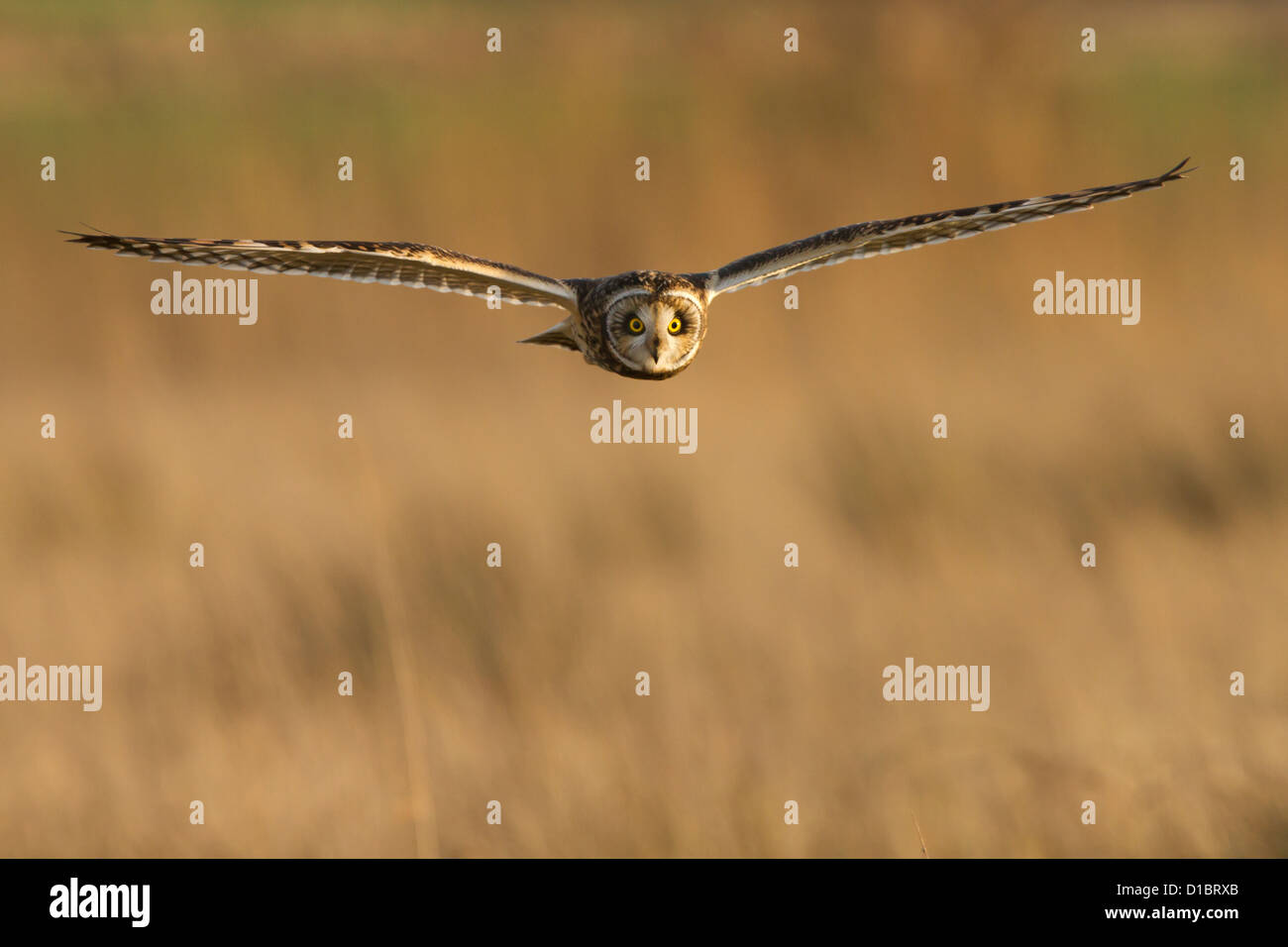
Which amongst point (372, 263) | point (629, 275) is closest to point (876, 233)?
point (629, 275)

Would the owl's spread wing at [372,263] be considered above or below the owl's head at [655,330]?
above

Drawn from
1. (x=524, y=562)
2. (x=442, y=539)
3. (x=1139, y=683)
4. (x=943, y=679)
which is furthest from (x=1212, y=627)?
(x=442, y=539)

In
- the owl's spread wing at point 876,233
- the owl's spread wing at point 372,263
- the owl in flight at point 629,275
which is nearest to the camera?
the owl's spread wing at point 372,263

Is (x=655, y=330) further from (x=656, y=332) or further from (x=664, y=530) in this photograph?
(x=664, y=530)

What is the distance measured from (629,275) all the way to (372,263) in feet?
2.46

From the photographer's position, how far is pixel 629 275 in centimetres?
392

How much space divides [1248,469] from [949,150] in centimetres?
336

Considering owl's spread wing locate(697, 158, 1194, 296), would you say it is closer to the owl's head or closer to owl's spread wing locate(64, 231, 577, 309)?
the owl's head

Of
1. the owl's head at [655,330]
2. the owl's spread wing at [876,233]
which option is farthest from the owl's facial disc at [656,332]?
the owl's spread wing at [876,233]

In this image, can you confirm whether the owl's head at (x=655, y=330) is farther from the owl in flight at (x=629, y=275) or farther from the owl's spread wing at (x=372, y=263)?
the owl's spread wing at (x=372, y=263)

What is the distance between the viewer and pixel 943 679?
684 centimetres

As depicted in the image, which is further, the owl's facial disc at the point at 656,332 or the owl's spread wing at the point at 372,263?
the owl's facial disc at the point at 656,332

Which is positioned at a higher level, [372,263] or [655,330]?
[372,263]

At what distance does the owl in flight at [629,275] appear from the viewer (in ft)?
12.1
